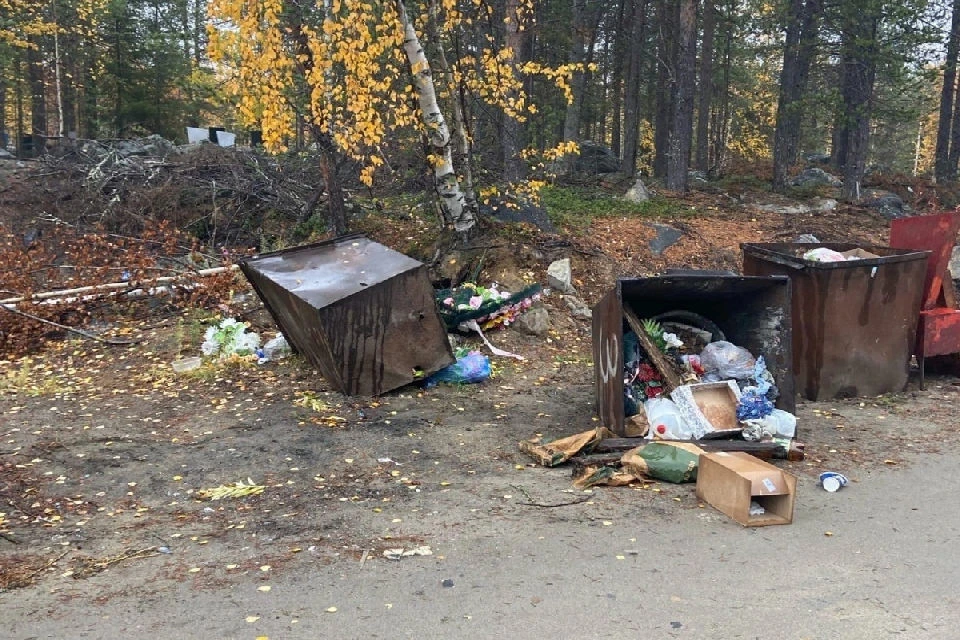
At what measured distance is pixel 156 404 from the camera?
253 inches

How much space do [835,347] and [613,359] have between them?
7.59ft

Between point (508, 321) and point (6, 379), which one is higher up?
point (508, 321)

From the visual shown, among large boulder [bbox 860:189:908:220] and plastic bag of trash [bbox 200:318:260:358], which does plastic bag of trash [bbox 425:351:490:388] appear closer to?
plastic bag of trash [bbox 200:318:260:358]

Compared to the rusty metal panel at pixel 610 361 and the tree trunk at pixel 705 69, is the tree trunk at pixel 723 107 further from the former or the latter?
the rusty metal panel at pixel 610 361

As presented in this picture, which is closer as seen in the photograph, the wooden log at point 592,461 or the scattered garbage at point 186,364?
the wooden log at point 592,461

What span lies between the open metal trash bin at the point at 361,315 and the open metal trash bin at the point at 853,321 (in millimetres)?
3188

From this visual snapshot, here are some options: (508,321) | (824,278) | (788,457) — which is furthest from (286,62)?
(788,457)

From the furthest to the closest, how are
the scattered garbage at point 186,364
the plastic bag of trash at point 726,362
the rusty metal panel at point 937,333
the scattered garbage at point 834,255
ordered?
the scattered garbage at point 186,364, the rusty metal panel at point 937,333, the scattered garbage at point 834,255, the plastic bag of trash at point 726,362

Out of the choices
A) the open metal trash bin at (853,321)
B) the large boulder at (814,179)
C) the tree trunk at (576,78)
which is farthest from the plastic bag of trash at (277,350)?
the large boulder at (814,179)

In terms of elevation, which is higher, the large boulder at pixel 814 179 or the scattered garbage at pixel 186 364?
the large boulder at pixel 814 179

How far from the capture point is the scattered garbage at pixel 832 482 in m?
4.46

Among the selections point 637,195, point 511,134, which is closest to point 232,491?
point 511,134

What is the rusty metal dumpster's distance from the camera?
530 centimetres

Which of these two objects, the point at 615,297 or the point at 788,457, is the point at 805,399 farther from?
the point at 615,297
